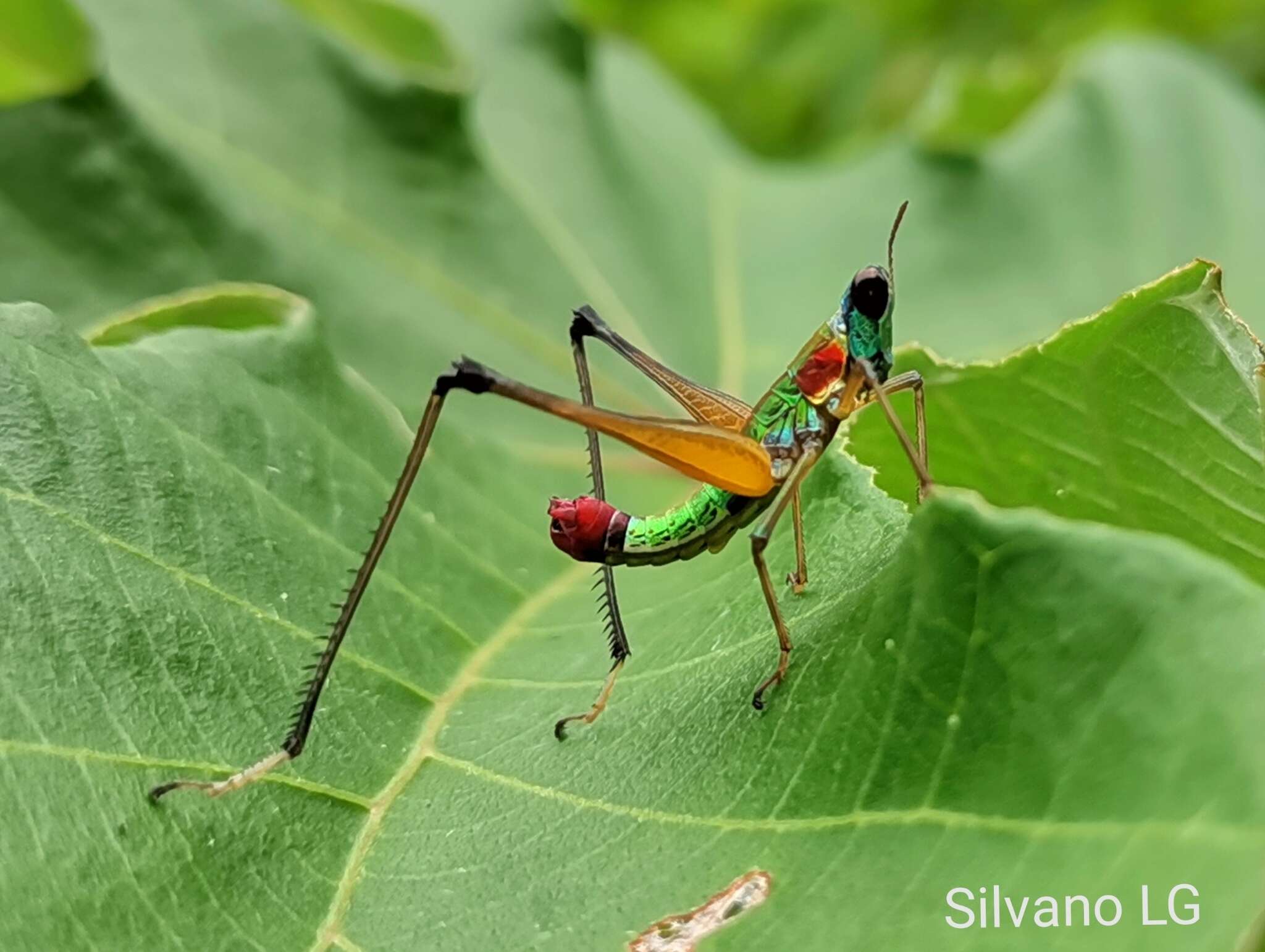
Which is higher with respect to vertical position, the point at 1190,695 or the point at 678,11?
the point at 678,11

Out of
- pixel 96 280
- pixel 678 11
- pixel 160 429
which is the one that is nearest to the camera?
pixel 160 429

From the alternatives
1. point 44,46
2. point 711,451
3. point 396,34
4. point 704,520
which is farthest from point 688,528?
point 396,34

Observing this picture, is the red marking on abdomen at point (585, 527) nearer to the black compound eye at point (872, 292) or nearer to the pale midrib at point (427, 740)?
the pale midrib at point (427, 740)

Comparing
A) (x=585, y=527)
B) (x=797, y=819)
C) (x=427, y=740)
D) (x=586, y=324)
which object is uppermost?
(x=586, y=324)

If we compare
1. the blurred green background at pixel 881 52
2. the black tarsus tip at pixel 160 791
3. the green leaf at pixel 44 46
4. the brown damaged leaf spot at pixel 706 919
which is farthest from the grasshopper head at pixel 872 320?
the blurred green background at pixel 881 52

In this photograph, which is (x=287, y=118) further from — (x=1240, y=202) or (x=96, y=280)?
(x=1240, y=202)

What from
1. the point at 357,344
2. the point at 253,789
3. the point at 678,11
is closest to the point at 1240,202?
the point at 678,11

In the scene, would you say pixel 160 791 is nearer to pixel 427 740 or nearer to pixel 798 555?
pixel 427 740
